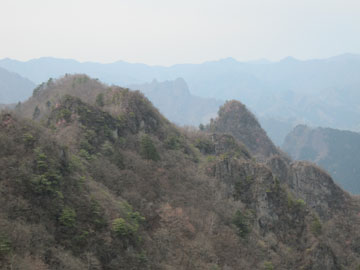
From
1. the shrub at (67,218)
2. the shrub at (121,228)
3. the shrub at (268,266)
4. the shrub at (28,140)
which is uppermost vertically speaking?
the shrub at (28,140)

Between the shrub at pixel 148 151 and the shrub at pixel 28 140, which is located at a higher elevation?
the shrub at pixel 28 140

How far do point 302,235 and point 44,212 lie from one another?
32770 millimetres

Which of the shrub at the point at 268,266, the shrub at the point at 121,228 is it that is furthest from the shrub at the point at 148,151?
the shrub at the point at 268,266

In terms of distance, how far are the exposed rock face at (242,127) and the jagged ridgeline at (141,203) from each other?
54.5 m

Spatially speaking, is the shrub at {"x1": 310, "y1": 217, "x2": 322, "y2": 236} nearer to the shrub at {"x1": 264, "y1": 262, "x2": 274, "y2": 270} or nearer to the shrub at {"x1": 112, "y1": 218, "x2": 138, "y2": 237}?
the shrub at {"x1": 264, "y1": 262, "x2": 274, "y2": 270}

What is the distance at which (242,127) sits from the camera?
12512 cm

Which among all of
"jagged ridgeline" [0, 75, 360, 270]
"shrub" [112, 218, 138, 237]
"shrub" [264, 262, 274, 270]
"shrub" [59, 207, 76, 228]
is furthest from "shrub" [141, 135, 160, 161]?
"shrub" [59, 207, 76, 228]

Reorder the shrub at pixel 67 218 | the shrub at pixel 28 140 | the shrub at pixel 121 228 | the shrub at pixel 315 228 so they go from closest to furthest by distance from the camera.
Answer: the shrub at pixel 67 218 → the shrub at pixel 121 228 → the shrub at pixel 28 140 → the shrub at pixel 315 228

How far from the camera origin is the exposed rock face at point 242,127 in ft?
403

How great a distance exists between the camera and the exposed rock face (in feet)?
403

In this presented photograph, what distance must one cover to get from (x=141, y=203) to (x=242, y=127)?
313ft

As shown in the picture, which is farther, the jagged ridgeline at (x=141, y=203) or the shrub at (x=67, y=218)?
the shrub at (x=67, y=218)

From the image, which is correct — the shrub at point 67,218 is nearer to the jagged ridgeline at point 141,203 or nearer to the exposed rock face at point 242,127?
the jagged ridgeline at point 141,203

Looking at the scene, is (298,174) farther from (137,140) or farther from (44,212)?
(44,212)
